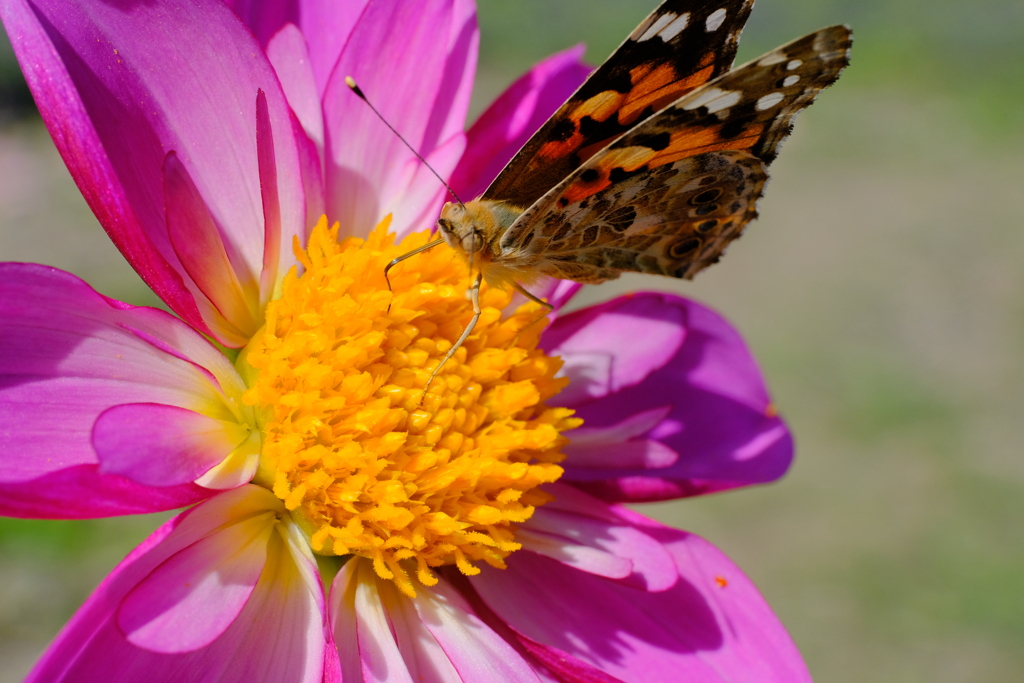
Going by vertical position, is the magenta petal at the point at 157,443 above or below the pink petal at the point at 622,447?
below

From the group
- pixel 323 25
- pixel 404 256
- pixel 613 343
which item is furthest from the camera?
pixel 613 343

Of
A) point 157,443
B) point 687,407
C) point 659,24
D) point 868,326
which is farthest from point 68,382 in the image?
point 868,326

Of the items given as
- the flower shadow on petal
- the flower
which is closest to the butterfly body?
the flower

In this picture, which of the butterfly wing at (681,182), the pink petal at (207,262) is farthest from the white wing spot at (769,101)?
the pink petal at (207,262)

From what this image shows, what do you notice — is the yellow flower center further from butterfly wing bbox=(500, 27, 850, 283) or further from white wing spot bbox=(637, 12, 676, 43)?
white wing spot bbox=(637, 12, 676, 43)

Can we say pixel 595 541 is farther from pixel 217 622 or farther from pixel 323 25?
pixel 323 25

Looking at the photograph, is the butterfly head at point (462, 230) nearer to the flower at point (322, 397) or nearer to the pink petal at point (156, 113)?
the flower at point (322, 397)

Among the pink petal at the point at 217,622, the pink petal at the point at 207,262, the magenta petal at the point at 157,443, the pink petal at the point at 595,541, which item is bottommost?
the pink petal at the point at 217,622
